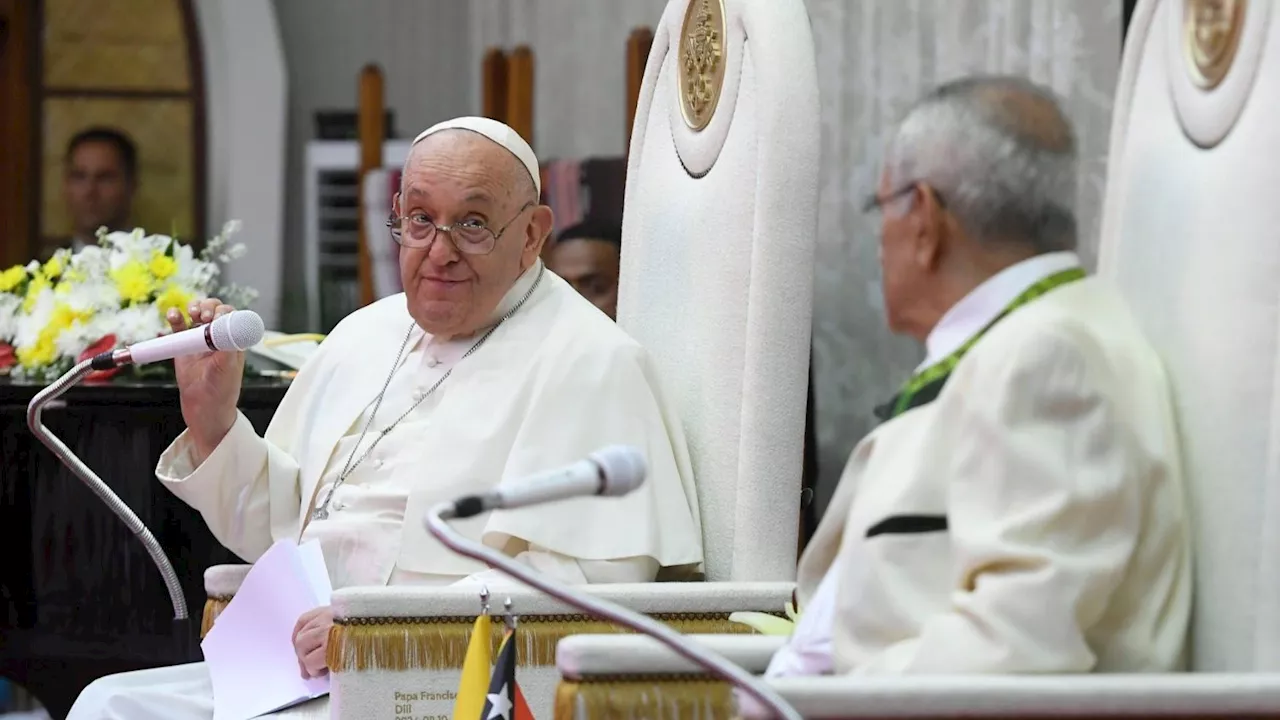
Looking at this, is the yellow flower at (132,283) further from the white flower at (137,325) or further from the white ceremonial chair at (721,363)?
the white ceremonial chair at (721,363)

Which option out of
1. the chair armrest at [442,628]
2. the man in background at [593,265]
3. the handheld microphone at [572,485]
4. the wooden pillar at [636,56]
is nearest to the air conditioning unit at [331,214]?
the wooden pillar at [636,56]

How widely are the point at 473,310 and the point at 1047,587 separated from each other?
1.73m

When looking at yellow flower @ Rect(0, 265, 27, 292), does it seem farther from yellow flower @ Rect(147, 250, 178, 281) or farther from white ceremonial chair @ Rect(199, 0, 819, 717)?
white ceremonial chair @ Rect(199, 0, 819, 717)

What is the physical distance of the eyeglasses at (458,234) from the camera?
3.32 meters

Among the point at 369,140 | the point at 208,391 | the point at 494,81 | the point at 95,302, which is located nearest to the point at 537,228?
the point at 208,391

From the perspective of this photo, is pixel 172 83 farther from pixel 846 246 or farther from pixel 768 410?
pixel 768 410

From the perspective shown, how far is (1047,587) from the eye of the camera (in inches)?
72.3

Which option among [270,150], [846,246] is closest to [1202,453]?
[846,246]

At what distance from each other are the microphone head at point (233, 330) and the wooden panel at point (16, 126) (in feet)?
21.4

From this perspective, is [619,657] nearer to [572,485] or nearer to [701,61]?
[572,485]

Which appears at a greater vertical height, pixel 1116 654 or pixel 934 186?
pixel 934 186

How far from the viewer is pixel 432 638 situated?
2.77 metres

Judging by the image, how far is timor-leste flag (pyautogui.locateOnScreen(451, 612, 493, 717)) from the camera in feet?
8.38

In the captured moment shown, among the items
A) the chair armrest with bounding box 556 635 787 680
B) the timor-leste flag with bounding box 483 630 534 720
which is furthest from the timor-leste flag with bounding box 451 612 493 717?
the chair armrest with bounding box 556 635 787 680
